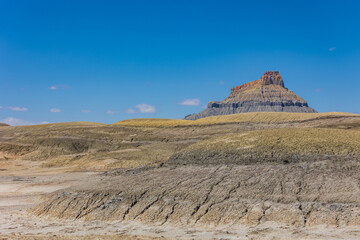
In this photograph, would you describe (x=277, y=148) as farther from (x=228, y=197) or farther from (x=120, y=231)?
(x=120, y=231)

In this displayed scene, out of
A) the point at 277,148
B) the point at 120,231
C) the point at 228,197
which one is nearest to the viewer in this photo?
the point at 120,231

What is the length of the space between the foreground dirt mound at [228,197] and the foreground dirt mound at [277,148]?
7.84 feet

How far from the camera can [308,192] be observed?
1094 inches

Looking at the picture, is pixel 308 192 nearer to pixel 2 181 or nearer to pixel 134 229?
pixel 134 229

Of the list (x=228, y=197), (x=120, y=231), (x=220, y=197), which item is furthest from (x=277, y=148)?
(x=120, y=231)

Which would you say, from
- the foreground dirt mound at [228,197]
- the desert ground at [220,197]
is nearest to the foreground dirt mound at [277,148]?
the desert ground at [220,197]

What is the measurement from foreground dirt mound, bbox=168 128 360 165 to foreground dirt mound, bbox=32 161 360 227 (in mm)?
2388

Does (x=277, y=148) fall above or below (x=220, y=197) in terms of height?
above

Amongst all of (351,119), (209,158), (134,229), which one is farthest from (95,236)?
(351,119)

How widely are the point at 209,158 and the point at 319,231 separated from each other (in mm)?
17554

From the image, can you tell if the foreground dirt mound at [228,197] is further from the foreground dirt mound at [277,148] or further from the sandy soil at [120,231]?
the foreground dirt mound at [277,148]

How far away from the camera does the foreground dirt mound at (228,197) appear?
25375 millimetres

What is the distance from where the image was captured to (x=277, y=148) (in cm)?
3753

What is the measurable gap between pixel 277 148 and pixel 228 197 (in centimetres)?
1133
